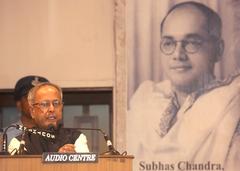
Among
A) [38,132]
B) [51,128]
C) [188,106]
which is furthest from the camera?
[188,106]

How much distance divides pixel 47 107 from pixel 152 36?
2.52 metres

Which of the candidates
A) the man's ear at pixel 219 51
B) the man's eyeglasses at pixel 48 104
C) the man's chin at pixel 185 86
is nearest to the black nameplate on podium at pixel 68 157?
the man's eyeglasses at pixel 48 104

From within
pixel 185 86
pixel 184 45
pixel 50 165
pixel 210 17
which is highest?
pixel 210 17

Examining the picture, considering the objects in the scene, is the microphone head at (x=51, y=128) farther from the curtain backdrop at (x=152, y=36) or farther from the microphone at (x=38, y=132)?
the curtain backdrop at (x=152, y=36)

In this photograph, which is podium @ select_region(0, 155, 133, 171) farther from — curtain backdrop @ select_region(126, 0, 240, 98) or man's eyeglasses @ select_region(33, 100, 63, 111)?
curtain backdrop @ select_region(126, 0, 240, 98)

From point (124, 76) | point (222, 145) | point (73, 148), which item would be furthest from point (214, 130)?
point (73, 148)

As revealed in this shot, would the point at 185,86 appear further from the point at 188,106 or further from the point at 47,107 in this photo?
the point at 47,107

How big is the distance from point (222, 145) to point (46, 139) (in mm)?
2575

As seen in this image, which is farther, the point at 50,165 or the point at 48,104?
the point at 48,104

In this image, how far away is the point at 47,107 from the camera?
2359 millimetres

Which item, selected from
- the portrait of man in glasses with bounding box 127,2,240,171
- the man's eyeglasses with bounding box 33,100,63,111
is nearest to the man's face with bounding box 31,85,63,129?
the man's eyeglasses with bounding box 33,100,63,111

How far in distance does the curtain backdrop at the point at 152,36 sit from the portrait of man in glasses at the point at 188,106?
0.05 metres

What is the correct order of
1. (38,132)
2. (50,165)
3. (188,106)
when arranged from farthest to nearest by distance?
(188,106), (38,132), (50,165)

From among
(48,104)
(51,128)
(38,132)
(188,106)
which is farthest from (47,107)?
(188,106)
